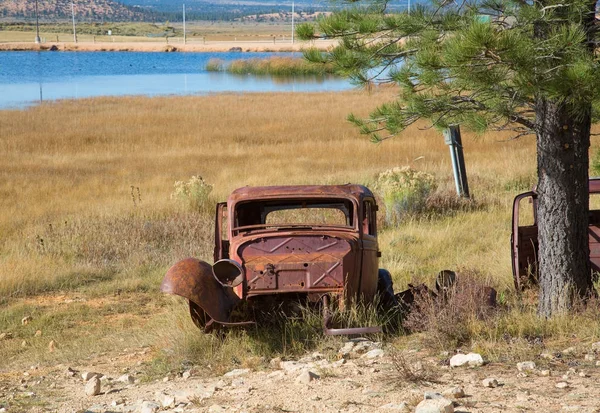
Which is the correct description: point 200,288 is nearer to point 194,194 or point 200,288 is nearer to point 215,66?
point 194,194

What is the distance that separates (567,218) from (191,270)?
3.03m

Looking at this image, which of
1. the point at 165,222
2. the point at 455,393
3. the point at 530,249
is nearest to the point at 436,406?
the point at 455,393

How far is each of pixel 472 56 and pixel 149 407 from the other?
2.92 metres

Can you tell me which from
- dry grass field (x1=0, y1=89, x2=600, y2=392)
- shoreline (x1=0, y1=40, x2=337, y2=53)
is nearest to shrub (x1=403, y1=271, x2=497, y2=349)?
dry grass field (x1=0, y1=89, x2=600, y2=392)

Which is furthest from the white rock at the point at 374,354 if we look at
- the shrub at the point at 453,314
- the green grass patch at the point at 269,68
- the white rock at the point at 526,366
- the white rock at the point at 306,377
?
the green grass patch at the point at 269,68

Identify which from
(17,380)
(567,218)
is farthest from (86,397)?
(567,218)

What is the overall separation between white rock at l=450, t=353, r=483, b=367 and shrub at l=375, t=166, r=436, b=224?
7.71 m

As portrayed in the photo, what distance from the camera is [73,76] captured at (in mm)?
67250

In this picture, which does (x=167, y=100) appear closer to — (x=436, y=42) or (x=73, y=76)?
(x=73, y=76)

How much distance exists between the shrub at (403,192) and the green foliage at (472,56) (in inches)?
230

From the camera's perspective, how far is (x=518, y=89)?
647cm

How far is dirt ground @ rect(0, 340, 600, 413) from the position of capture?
511 cm

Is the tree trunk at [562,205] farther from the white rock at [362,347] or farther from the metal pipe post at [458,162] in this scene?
the metal pipe post at [458,162]

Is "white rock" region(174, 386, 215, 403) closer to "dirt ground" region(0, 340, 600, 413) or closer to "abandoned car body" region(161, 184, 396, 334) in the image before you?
"dirt ground" region(0, 340, 600, 413)
